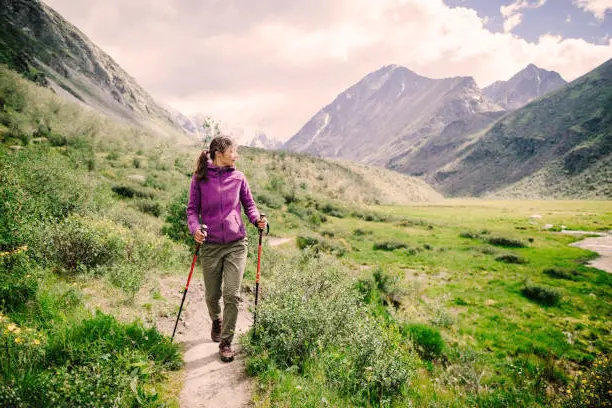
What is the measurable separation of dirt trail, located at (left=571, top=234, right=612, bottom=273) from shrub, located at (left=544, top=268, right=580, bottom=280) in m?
4.07

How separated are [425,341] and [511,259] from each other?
24076 mm

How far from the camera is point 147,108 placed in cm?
16850

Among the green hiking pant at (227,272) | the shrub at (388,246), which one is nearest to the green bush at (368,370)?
the green hiking pant at (227,272)

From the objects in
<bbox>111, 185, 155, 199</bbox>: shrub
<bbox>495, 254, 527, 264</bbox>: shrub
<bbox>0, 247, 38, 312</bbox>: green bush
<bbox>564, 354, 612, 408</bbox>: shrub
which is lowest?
<bbox>495, 254, 527, 264</bbox>: shrub

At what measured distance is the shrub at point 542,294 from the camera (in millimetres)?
17281

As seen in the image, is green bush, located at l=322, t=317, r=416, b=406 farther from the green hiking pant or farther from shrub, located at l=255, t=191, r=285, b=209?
shrub, located at l=255, t=191, r=285, b=209

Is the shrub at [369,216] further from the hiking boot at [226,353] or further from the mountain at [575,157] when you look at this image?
the mountain at [575,157]

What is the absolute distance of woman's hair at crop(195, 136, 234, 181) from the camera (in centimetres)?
465

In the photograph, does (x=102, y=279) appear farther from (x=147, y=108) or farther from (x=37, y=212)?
(x=147, y=108)

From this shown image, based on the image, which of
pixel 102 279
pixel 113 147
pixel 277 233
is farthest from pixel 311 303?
pixel 113 147

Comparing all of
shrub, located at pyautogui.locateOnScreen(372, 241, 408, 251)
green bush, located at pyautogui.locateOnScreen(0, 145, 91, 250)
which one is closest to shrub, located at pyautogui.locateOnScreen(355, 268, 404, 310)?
green bush, located at pyautogui.locateOnScreen(0, 145, 91, 250)

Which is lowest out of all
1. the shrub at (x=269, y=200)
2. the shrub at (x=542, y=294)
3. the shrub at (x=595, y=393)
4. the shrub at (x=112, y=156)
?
the shrub at (x=542, y=294)

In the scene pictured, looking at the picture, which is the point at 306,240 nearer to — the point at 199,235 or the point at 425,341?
the point at 425,341

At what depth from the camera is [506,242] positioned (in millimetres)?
35375
